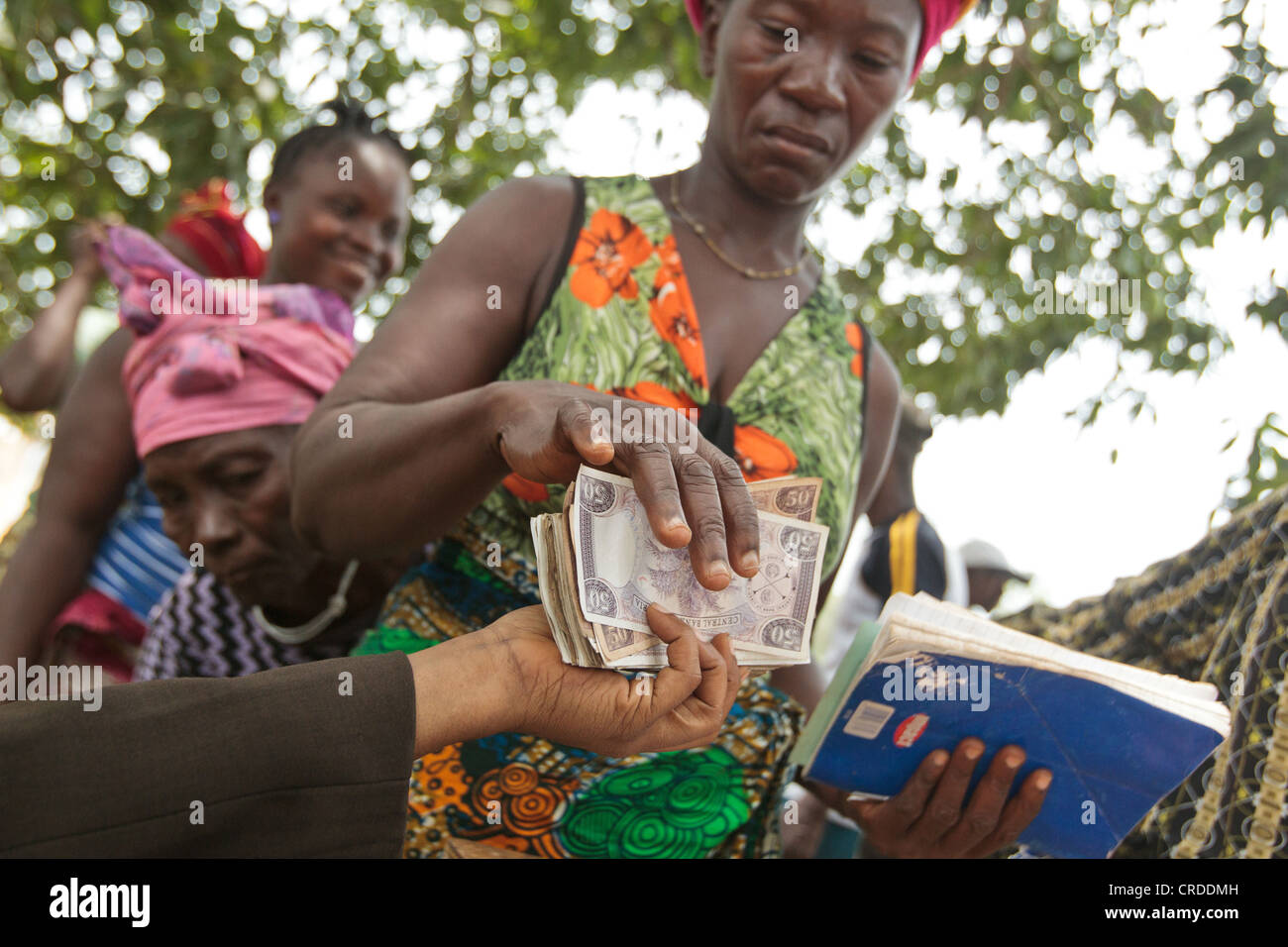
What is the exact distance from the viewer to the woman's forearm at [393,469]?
1312mm

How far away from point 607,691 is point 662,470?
0.29 metres

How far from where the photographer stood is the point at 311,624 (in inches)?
87.9

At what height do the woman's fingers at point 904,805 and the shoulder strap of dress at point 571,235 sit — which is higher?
the shoulder strap of dress at point 571,235

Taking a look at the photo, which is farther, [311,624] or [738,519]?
[311,624]

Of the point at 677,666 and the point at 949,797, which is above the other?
the point at 677,666

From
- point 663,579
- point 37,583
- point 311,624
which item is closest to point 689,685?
point 663,579

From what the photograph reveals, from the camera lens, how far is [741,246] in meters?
1.86

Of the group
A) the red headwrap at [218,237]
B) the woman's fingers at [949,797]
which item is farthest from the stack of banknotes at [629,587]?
the red headwrap at [218,237]

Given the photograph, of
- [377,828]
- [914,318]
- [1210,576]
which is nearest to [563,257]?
[377,828]

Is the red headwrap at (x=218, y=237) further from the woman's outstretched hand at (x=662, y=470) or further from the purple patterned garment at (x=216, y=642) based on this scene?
the woman's outstretched hand at (x=662, y=470)

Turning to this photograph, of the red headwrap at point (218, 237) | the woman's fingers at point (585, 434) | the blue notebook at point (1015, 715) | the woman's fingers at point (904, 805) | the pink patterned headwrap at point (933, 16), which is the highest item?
the red headwrap at point (218, 237)

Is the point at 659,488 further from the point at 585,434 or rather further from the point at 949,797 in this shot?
the point at 949,797

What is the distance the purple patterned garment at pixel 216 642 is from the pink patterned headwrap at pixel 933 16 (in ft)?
5.01

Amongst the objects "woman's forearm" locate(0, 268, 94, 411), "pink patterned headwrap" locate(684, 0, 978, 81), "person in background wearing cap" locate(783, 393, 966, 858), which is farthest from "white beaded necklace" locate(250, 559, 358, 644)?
"person in background wearing cap" locate(783, 393, 966, 858)
